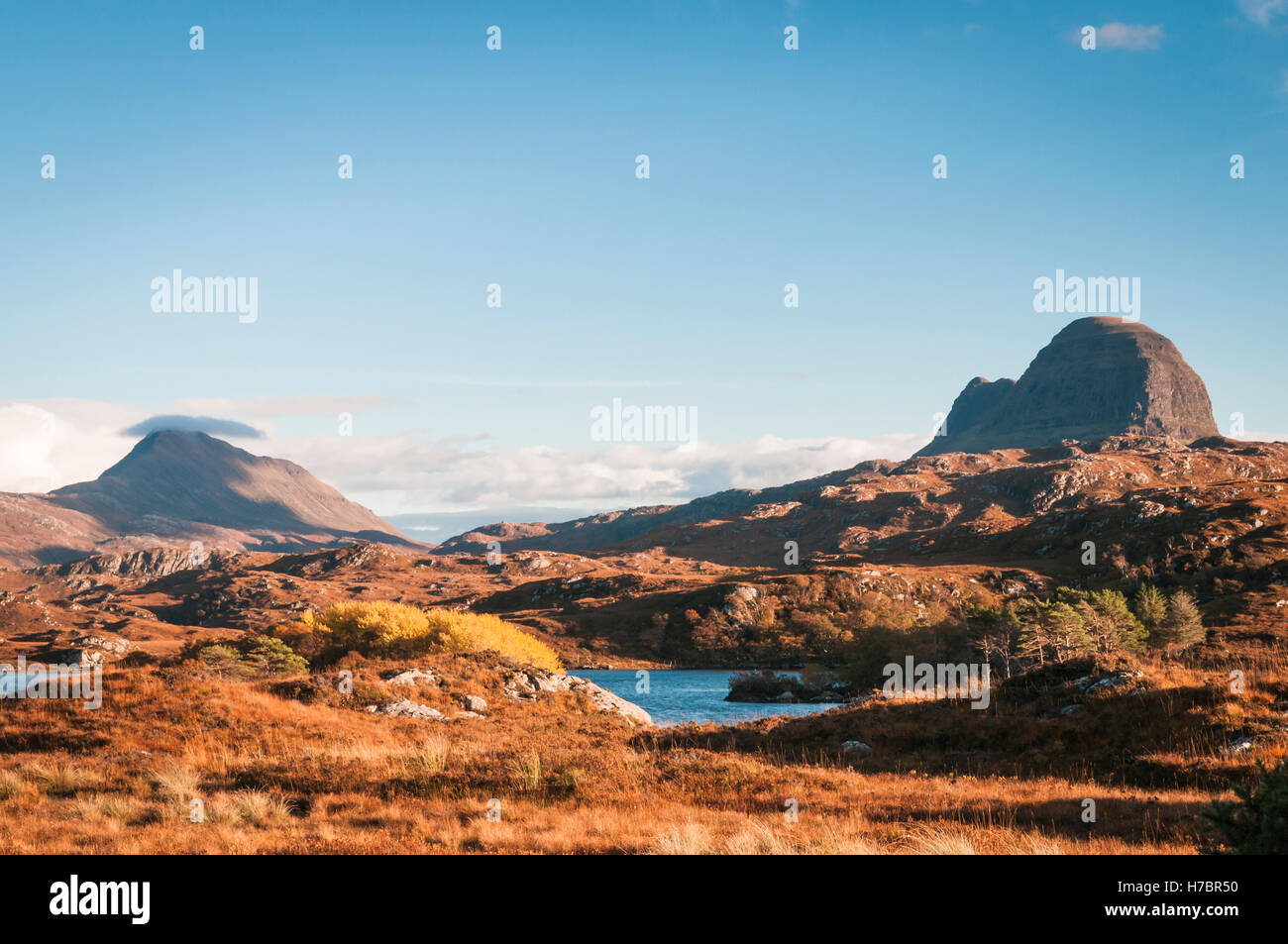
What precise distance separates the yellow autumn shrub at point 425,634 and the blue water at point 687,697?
11.3 m

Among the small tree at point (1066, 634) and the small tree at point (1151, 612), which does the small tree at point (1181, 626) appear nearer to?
the small tree at point (1151, 612)

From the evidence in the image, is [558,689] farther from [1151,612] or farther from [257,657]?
[1151,612]

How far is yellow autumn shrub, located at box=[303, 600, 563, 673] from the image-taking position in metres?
56.5

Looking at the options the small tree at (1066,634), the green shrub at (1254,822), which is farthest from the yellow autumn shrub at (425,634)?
the green shrub at (1254,822)

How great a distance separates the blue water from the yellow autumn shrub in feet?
37.0

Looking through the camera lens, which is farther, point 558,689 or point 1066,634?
point 1066,634

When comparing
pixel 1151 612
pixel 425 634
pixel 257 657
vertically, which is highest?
pixel 425 634

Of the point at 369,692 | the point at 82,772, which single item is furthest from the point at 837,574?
the point at 82,772

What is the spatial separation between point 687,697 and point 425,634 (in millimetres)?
35948

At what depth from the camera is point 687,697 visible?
85.5 meters

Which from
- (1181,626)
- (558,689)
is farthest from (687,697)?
(1181,626)

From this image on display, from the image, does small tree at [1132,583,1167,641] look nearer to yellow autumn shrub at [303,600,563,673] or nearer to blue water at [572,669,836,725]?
blue water at [572,669,836,725]

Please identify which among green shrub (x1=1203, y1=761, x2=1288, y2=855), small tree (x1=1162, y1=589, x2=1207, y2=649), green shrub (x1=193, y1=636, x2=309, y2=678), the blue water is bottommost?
the blue water

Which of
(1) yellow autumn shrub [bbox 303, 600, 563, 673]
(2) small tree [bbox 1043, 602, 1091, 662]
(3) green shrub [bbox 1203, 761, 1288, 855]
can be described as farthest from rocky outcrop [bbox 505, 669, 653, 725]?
(3) green shrub [bbox 1203, 761, 1288, 855]
